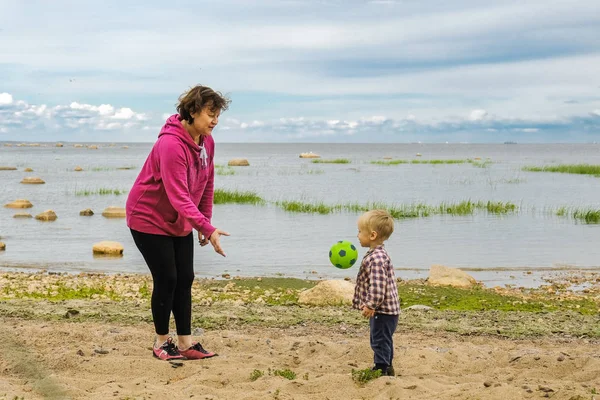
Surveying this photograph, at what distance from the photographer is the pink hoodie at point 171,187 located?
536 centimetres

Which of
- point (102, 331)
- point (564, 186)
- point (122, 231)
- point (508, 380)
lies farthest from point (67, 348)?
point (564, 186)

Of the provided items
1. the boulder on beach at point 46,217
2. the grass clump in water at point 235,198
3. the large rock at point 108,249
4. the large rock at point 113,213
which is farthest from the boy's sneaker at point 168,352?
the grass clump in water at point 235,198

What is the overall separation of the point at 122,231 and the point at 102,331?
15.9 meters

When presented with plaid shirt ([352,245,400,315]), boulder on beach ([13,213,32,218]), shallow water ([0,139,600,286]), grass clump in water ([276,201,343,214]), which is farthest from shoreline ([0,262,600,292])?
grass clump in water ([276,201,343,214])

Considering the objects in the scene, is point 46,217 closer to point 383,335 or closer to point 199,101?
point 199,101

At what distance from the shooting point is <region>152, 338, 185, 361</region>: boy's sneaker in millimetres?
5941

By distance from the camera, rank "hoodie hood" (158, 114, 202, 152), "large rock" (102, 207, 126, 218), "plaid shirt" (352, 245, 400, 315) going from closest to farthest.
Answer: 1. "plaid shirt" (352, 245, 400, 315)
2. "hoodie hood" (158, 114, 202, 152)
3. "large rock" (102, 207, 126, 218)

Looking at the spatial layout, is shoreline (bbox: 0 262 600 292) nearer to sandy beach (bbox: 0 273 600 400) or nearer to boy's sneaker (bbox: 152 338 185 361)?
sandy beach (bbox: 0 273 600 400)

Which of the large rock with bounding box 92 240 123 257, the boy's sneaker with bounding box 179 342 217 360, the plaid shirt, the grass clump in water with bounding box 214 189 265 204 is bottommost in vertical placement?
the large rock with bounding box 92 240 123 257

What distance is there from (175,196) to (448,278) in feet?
26.9

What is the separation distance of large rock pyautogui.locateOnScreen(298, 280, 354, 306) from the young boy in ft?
14.4

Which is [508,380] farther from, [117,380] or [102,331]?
Answer: [102,331]

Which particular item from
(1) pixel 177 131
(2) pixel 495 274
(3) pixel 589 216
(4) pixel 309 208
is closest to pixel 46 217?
(4) pixel 309 208

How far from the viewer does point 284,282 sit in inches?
510
